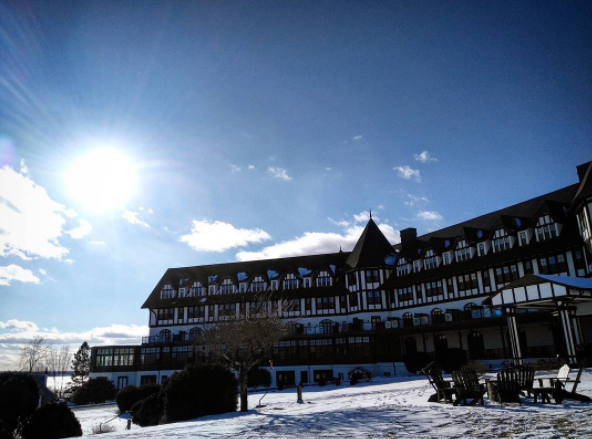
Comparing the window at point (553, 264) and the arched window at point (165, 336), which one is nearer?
the window at point (553, 264)

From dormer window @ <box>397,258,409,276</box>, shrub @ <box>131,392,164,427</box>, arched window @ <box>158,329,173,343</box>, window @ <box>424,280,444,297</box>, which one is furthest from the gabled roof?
shrub @ <box>131,392,164,427</box>

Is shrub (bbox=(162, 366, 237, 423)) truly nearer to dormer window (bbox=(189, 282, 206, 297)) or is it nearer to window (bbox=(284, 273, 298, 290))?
window (bbox=(284, 273, 298, 290))

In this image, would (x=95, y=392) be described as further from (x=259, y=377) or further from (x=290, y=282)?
(x=290, y=282)

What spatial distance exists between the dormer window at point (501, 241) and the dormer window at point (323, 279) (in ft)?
59.3

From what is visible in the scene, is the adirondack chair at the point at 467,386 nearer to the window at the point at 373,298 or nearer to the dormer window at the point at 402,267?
the dormer window at the point at 402,267

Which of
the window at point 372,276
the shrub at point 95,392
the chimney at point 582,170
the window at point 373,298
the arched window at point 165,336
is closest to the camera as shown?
the chimney at point 582,170

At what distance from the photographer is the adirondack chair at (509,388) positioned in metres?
12.0

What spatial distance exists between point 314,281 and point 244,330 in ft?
91.1

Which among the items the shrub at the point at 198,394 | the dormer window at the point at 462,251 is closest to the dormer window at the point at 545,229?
the dormer window at the point at 462,251

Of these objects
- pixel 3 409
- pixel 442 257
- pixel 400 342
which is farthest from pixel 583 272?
pixel 3 409

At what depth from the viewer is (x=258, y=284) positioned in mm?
54375

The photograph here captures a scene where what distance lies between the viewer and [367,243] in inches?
2039

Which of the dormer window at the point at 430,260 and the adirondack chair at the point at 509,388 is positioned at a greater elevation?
the dormer window at the point at 430,260

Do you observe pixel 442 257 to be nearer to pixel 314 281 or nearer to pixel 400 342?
pixel 400 342
